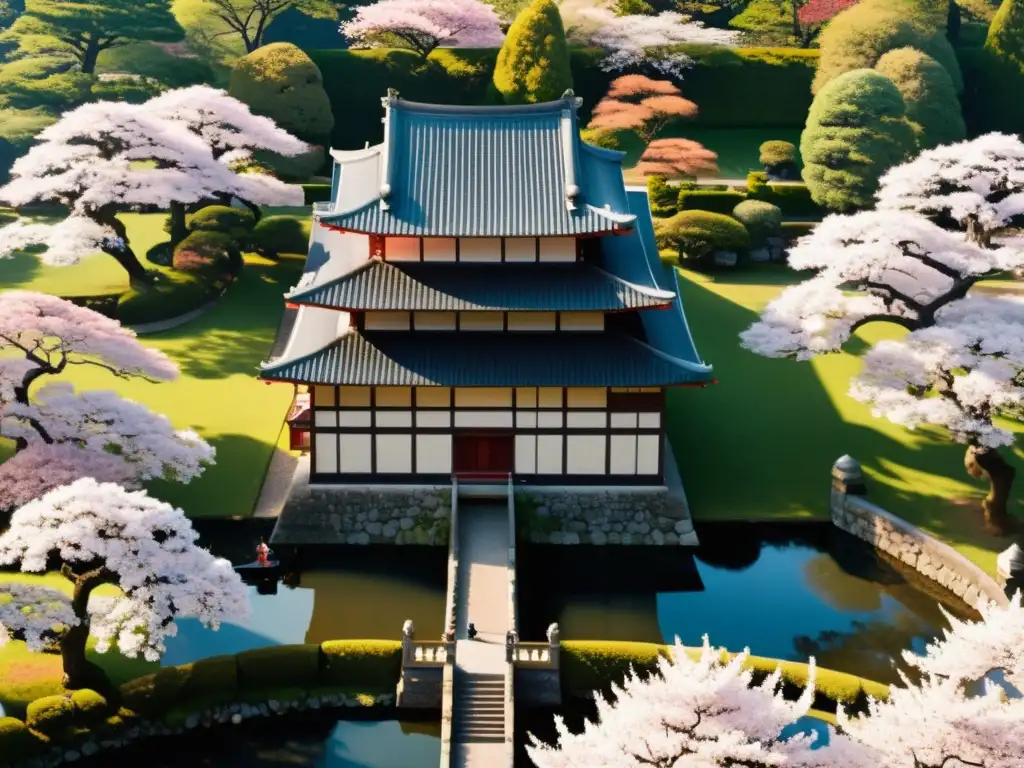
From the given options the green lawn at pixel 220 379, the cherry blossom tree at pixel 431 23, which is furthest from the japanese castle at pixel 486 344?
the cherry blossom tree at pixel 431 23

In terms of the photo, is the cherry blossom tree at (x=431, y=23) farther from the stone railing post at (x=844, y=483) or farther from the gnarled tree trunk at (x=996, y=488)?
the gnarled tree trunk at (x=996, y=488)

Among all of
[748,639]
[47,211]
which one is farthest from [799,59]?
[748,639]

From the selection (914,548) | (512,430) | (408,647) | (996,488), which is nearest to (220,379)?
(512,430)

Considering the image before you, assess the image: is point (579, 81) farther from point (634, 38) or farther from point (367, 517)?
point (367, 517)

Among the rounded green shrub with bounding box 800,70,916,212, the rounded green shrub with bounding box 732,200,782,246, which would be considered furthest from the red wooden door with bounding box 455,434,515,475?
the rounded green shrub with bounding box 800,70,916,212

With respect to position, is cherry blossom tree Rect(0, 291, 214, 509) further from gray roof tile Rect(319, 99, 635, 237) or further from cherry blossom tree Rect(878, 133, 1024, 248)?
cherry blossom tree Rect(878, 133, 1024, 248)

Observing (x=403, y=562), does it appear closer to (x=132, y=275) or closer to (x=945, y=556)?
(x=945, y=556)

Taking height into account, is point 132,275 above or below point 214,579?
below
